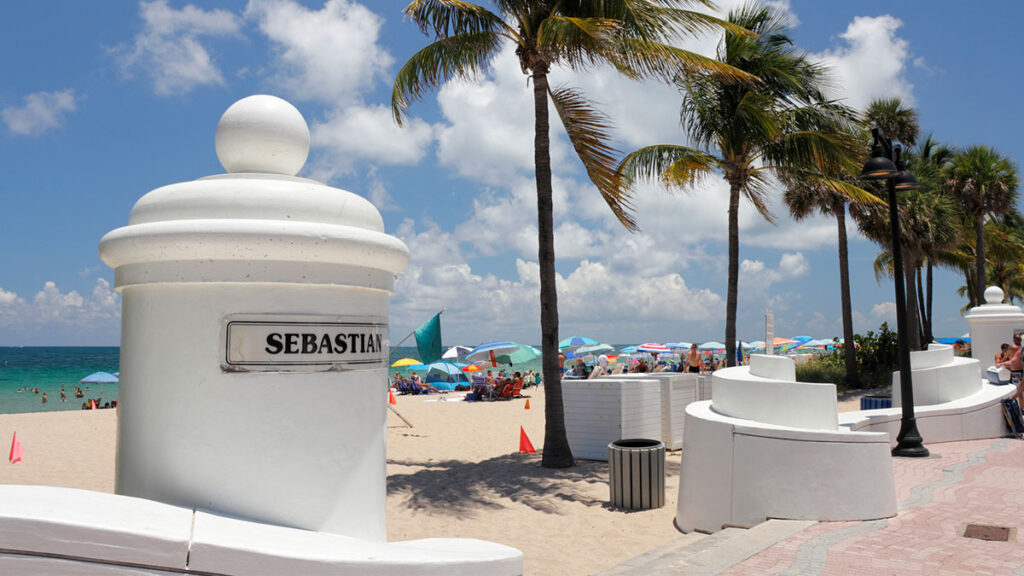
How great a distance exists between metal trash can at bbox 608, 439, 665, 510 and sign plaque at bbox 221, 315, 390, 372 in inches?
263

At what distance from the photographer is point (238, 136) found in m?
2.38

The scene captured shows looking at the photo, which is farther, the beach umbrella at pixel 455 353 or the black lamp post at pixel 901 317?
the beach umbrella at pixel 455 353

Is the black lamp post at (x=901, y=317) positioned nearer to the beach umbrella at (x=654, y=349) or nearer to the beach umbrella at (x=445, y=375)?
the beach umbrella at (x=445, y=375)

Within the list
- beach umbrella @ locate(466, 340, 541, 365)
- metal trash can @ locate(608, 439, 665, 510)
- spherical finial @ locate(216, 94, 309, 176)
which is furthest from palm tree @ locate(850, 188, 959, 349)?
spherical finial @ locate(216, 94, 309, 176)

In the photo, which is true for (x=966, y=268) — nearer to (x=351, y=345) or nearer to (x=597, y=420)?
(x=597, y=420)

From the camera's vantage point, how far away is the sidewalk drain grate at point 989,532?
18.6 feet

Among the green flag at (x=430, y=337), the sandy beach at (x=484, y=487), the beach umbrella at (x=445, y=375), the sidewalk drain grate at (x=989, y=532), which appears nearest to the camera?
the sidewalk drain grate at (x=989, y=532)

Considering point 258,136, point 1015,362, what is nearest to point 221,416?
point 258,136

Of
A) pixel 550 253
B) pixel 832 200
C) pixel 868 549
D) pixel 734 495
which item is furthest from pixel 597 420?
pixel 832 200

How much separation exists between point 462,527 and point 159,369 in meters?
6.38

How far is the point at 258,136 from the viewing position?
2389 millimetres

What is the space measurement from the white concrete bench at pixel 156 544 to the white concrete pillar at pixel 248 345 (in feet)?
0.58

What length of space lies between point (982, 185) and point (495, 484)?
95.2 ft

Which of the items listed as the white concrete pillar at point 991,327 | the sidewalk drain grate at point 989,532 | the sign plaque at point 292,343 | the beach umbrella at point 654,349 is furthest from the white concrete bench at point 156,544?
the beach umbrella at point 654,349
